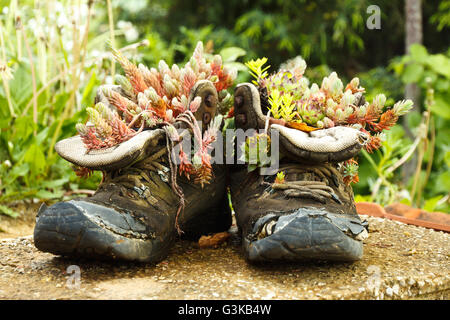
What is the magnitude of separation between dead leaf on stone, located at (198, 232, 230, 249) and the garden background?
871 millimetres

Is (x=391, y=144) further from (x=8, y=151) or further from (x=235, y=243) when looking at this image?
(x=8, y=151)

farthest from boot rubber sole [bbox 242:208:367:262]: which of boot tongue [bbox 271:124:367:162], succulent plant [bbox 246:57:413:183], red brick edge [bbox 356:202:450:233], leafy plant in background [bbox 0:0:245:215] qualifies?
leafy plant in background [bbox 0:0:245:215]

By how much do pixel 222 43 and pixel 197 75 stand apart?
11.6ft

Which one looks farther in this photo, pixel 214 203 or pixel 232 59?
pixel 232 59

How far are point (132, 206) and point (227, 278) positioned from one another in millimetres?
273

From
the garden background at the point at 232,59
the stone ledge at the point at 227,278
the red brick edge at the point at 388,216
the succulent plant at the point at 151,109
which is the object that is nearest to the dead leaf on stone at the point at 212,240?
the stone ledge at the point at 227,278

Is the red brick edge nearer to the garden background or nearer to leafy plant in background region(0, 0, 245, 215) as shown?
the garden background

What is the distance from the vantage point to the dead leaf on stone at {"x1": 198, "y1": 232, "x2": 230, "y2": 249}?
1.28 m

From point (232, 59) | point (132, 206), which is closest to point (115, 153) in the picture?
point (132, 206)

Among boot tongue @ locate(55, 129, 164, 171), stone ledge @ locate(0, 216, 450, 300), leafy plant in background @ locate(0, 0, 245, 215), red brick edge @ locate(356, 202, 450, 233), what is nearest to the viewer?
stone ledge @ locate(0, 216, 450, 300)

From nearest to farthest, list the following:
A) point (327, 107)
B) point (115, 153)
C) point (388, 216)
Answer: point (115, 153), point (327, 107), point (388, 216)

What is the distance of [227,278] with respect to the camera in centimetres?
102

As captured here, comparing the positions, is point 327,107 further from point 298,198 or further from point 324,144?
point 298,198

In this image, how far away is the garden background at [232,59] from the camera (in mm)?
1946
